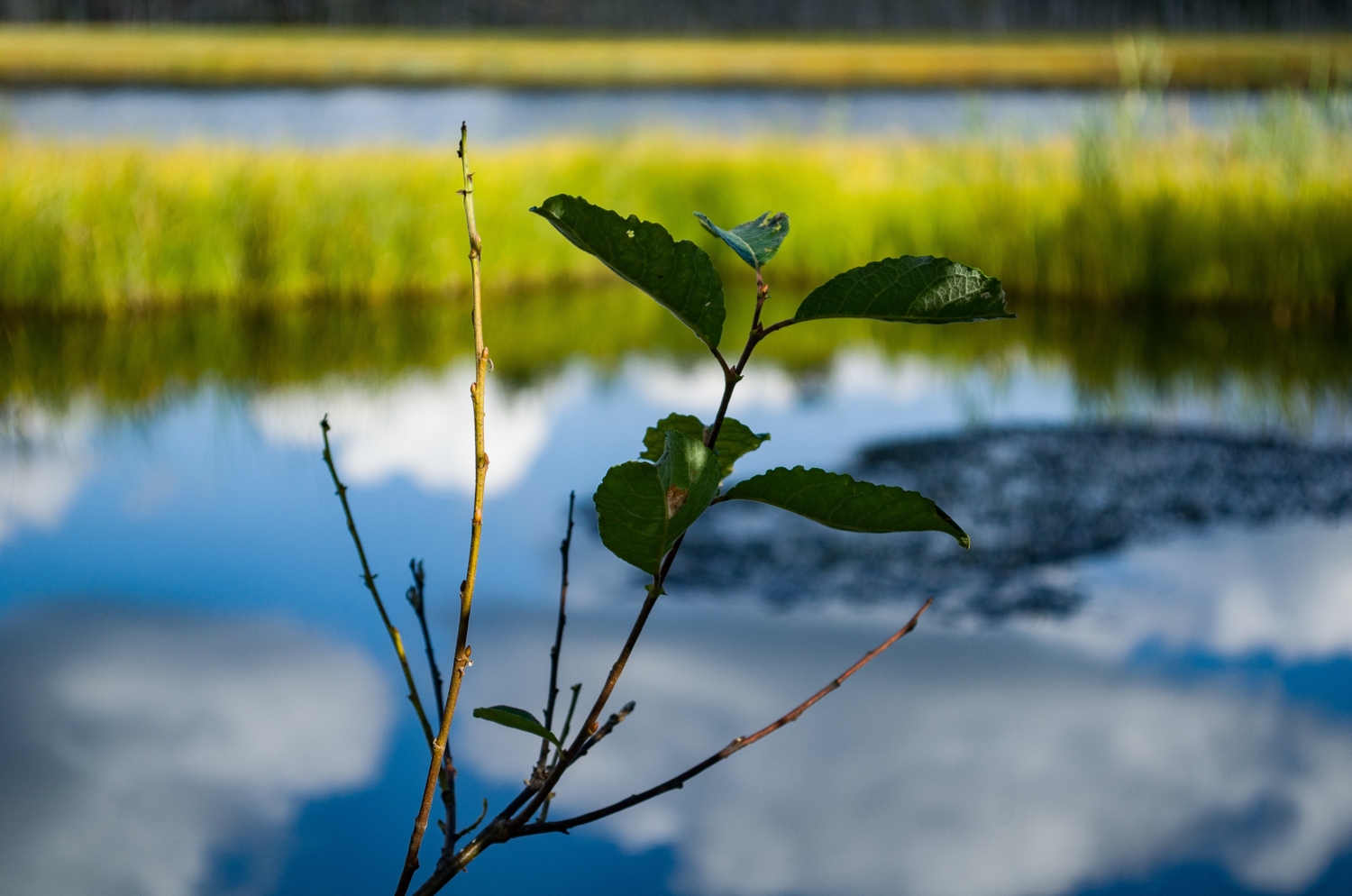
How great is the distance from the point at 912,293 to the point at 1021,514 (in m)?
2.79

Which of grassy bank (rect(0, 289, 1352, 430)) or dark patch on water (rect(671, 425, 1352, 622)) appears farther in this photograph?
grassy bank (rect(0, 289, 1352, 430))

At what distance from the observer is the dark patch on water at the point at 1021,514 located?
2.73 meters

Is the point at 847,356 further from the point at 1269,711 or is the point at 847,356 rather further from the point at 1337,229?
the point at 1269,711

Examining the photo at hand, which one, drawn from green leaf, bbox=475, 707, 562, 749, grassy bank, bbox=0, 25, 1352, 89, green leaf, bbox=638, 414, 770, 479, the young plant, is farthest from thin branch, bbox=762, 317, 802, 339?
grassy bank, bbox=0, 25, 1352, 89

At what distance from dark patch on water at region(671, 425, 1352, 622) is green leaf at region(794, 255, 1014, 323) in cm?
202

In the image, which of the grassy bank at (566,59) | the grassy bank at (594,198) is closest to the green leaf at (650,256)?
the grassy bank at (594,198)

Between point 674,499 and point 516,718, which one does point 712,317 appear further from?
point 516,718

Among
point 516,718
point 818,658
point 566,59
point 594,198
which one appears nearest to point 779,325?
point 516,718

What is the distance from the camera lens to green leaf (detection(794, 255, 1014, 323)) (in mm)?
587

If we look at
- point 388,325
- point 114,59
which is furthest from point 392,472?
point 114,59

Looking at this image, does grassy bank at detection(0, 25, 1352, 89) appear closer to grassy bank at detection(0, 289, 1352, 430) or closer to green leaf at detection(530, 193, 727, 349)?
grassy bank at detection(0, 289, 1352, 430)

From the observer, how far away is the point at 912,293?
0.60m

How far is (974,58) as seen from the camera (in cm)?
6206

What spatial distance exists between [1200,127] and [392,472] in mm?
6932
